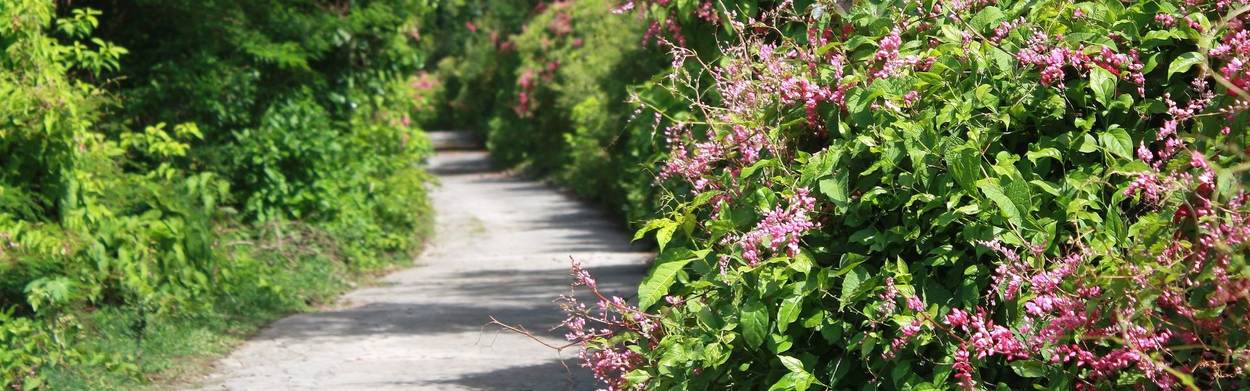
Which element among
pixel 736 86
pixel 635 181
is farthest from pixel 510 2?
pixel 736 86

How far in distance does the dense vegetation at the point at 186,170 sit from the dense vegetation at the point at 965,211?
4174 mm

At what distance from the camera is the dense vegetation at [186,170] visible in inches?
318

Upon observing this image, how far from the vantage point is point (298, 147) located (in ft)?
43.8

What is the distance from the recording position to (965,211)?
4.24 meters

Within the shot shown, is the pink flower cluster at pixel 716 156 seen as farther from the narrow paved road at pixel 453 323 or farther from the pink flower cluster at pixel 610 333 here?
the narrow paved road at pixel 453 323

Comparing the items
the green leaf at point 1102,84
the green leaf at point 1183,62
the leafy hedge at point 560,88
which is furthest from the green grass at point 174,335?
the green leaf at point 1183,62

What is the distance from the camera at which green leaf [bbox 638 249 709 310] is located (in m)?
4.75

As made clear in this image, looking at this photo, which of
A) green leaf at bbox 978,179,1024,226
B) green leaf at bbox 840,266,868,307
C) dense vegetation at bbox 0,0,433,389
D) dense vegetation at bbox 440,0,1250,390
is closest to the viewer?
dense vegetation at bbox 440,0,1250,390

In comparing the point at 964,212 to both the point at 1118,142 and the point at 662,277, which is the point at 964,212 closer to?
the point at 1118,142

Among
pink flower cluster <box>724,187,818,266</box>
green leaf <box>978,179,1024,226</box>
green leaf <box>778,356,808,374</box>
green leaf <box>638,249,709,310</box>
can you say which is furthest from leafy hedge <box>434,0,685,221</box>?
green leaf <box>978,179,1024,226</box>

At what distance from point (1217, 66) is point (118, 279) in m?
6.77

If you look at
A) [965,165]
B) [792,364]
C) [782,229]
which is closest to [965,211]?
[965,165]

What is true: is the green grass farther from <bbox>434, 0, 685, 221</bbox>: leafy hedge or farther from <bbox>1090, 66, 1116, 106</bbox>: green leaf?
<bbox>1090, 66, 1116, 106</bbox>: green leaf

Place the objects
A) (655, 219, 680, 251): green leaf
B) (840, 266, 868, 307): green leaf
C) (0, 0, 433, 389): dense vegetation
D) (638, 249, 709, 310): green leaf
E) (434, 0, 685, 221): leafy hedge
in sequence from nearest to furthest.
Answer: (840, 266, 868, 307): green leaf < (638, 249, 709, 310): green leaf < (655, 219, 680, 251): green leaf < (0, 0, 433, 389): dense vegetation < (434, 0, 685, 221): leafy hedge
